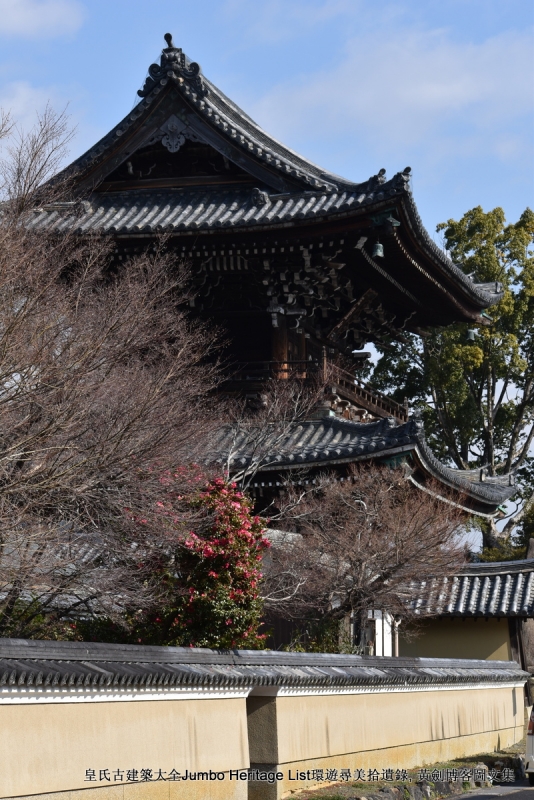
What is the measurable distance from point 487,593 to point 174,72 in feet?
39.5

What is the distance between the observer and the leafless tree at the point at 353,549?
1570 cm

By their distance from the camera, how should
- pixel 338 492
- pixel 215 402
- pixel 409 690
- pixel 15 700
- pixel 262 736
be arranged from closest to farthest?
pixel 15 700, pixel 262 736, pixel 409 690, pixel 338 492, pixel 215 402

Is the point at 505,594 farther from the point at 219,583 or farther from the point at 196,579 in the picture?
the point at 196,579

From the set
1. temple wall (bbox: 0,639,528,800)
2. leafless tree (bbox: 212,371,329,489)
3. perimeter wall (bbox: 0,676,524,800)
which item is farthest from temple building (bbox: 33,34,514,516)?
perimeter wall (bbox: 0,676,524,800)

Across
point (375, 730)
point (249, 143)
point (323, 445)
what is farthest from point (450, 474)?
point (249, 143)

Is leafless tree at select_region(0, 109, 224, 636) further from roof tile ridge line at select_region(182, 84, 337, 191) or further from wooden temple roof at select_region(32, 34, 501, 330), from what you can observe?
roof tile ridge line at select_region(182, 84, 337, 191)

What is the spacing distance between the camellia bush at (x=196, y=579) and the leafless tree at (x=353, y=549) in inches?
97.9

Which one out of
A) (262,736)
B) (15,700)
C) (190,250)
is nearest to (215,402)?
(190,250)

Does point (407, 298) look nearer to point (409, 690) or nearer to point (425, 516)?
point (425, 516)

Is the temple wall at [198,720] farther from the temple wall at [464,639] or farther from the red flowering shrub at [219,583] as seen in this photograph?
the temple wall at [464,639]

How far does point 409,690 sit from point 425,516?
2.88m

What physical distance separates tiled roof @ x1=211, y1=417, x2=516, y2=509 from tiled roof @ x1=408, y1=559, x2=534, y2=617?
3.19 metres

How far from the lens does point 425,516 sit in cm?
1666

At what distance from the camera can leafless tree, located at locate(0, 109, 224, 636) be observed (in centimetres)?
1048
